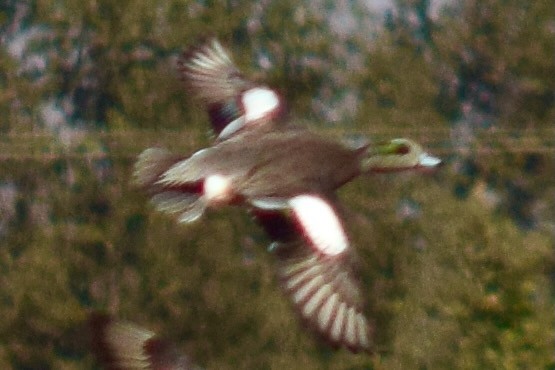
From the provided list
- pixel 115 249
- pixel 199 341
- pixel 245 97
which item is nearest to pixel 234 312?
pixel 199 341

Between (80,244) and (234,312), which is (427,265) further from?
(80,244)

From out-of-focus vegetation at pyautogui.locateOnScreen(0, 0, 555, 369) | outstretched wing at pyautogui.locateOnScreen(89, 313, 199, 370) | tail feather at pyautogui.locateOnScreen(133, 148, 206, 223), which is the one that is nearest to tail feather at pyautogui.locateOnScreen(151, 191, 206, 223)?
tail feather at pyautogui.locateOnScreen(133, 148, 206, 223)

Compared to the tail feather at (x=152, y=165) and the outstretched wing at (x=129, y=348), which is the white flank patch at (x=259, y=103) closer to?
the tail feather at (x=152, y=165)

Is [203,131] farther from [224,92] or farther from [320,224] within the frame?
[320,224]

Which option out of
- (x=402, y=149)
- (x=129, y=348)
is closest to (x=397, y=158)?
(x=402, y=149)

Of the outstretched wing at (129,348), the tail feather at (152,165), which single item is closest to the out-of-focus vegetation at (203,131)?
the outstretched wing at (129,348)

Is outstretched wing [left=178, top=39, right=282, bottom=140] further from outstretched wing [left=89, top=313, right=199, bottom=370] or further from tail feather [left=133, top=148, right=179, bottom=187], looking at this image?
outstretched wing [left=89, top=313, right=199, bottom=370]
